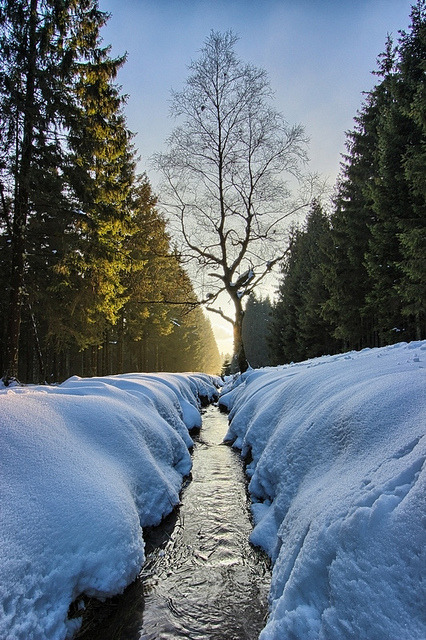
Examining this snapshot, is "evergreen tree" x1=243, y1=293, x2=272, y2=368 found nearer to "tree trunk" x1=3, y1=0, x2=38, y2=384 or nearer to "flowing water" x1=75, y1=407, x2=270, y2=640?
"tree trunk" x1=3, y1=0, x2=38, y2=384

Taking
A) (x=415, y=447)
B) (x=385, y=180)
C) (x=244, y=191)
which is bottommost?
(x=415, y=447)

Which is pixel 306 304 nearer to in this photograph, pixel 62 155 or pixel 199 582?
pixel 62 155

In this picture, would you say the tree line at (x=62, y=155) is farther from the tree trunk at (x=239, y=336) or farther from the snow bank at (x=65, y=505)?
the snow bank at (x=65, y=505)

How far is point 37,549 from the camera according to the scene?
1948 millimetres

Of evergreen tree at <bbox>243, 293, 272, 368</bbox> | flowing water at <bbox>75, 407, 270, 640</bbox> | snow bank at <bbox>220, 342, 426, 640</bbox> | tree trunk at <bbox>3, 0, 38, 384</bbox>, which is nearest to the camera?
snow bank at <bbox>220, 342, 426, 640</bbox>

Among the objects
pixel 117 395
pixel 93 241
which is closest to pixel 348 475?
pixel 117 395

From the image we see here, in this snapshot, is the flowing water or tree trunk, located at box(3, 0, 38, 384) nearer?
the flowing water

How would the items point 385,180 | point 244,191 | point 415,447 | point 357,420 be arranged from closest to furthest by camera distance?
1. point 415,447
2. point 357,420
3. point 385,180
4. point 244,191

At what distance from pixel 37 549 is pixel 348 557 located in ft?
5.67

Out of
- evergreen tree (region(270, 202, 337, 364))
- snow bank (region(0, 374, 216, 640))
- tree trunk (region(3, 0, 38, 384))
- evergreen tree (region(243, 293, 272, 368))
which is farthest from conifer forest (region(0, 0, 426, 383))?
evergreen tree (region(243, 293, 272, 368))

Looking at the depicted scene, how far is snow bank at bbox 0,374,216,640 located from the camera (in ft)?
6.02

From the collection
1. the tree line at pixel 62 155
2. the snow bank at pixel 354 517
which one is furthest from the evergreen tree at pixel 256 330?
the snow bank at pixel 354 517

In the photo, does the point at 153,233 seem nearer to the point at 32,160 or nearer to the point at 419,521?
the point at 32,160

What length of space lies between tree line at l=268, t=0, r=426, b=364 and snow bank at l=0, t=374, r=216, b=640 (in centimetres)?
791
